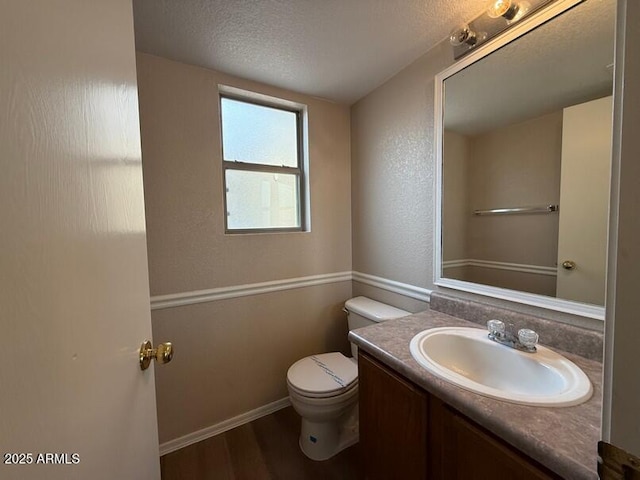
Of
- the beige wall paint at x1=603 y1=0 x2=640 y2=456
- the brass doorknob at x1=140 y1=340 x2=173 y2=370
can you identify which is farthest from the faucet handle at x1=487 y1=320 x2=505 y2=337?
the brass doorknob at x1=140 y1=340 x2=173 y2=370

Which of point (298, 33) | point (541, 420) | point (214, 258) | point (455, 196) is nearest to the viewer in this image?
point (541, 420)

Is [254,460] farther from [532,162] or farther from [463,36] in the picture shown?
[463,36]

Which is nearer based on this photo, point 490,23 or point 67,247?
point 67,247

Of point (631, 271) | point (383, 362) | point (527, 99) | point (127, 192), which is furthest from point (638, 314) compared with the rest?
point (527, 99)

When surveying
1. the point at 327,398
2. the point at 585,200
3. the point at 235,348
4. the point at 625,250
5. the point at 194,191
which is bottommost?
the point at 327,398

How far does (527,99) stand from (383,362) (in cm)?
126

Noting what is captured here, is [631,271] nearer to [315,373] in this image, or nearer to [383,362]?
[383,362]

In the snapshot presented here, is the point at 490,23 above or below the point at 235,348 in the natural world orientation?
above

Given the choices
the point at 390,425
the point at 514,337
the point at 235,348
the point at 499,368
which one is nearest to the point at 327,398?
the point at 390,425

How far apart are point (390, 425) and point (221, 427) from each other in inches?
48.4

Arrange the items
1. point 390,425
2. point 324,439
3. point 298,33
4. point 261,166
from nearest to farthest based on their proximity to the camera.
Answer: point 390,425
point 298,33
point 324,439
point 261,166

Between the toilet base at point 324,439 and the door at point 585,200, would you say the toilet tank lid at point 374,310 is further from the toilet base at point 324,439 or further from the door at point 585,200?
the door at point 585,200

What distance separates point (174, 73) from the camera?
1.44 metres

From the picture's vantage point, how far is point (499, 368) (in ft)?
3.26
